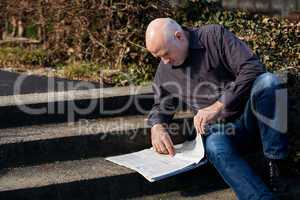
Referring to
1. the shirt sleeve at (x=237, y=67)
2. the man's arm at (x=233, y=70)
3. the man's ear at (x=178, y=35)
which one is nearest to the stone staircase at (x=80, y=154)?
the man's arm at (x=233, y=70)

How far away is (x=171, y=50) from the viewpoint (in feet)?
12.6

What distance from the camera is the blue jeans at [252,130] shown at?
364cm

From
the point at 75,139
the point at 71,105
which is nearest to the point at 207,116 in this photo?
the point at 75,139

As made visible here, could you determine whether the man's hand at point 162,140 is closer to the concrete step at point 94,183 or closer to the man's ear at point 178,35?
the concrete step at point 94,183

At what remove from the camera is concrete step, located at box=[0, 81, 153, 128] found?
4.36 m

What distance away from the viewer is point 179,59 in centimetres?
394

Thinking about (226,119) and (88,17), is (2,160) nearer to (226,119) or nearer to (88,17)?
(226,119)

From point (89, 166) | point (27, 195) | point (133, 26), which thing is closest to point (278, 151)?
point (89, 166)

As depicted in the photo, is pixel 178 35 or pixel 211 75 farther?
pixel 211 75

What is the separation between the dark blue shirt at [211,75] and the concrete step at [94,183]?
42cm

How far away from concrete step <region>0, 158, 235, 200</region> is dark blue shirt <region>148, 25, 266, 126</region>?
0.42 m

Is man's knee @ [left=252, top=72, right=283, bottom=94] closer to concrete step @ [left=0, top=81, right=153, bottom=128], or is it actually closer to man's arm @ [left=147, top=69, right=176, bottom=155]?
man's arm @ [left=147, top=69, right=176, bottom=155]

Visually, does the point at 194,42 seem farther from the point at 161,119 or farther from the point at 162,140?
the point at 162,140

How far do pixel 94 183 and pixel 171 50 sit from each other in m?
0.98
